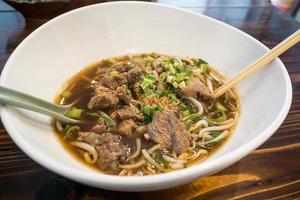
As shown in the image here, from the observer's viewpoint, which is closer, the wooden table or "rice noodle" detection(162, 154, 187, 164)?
the wooden table

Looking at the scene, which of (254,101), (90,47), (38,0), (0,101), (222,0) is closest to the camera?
(0,101)

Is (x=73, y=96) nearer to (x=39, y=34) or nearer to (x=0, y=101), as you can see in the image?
(x=39, y=34)

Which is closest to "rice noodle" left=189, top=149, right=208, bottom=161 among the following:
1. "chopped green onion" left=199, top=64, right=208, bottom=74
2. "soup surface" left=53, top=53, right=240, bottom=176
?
Answer: "soup surface" left=53, top=53, right=240, bottom=176

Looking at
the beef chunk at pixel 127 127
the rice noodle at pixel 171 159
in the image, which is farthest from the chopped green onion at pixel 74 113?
the rice noodle at pixel 171 159

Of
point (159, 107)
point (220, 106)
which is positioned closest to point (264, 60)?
point (220, 106)

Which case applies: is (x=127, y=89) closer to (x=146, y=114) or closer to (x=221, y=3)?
(x=146, y=114)

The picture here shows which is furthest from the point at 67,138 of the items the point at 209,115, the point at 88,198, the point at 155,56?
the point at 155,56

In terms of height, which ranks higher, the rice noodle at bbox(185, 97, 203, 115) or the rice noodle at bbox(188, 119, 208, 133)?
the rice noodle at bbox(185, 97, 203, 115)

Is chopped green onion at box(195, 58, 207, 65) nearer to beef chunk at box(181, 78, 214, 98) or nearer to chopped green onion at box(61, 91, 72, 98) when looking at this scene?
beef chunk at box(181, 78, 214, 98)
